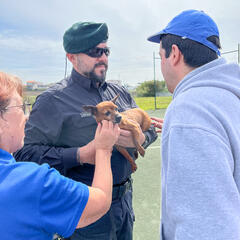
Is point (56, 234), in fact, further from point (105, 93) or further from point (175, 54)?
point (105, 93)

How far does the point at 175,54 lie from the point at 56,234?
1293mm

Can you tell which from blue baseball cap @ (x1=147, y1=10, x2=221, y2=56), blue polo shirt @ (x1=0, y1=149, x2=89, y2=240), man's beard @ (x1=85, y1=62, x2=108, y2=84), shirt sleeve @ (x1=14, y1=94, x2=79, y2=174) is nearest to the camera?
blue polo shirt @ (x1=0, y1=149, x2=89, y2=240)

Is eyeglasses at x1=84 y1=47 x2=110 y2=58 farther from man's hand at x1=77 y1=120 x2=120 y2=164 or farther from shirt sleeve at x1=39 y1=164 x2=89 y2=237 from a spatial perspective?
shirt sleeve at x1=39 y1=164 x2=89 y2=237

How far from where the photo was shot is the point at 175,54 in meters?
1.44

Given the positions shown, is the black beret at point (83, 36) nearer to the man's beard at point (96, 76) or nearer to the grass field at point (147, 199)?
the man's beard at point (96, 76)

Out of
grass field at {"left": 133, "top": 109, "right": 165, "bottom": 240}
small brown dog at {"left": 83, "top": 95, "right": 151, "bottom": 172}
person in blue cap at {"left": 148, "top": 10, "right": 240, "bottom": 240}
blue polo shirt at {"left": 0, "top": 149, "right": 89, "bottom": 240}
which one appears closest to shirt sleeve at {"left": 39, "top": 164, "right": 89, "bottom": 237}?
blue polo shirt at {"left": 0, "top": 149, "right": 89, "bottom": 240}

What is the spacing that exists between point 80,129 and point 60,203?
115cm

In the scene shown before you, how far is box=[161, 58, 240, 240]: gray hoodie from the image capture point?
0.96m

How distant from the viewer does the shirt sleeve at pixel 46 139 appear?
1941mm

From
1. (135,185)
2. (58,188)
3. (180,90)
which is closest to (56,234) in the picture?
(58,188)

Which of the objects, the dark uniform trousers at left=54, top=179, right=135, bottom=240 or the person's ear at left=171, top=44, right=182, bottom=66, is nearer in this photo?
the person's ear at left=171, top=44, right=182, bottom=66

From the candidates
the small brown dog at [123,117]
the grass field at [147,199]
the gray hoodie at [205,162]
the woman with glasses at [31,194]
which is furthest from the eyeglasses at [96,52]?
the grass field at [147,199]

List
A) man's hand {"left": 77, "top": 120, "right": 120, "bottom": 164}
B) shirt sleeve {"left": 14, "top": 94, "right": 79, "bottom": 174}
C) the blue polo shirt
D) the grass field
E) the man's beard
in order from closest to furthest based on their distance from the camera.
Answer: the blue polo shirt, man's hand {"left": 77, "top": 120, "right": 120, "bottom": 164}, shirt sleeve {"left": 14, "top": 94, "right": 79, "bottom": 174}, the man's beard, the grass field

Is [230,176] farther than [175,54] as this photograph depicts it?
No
